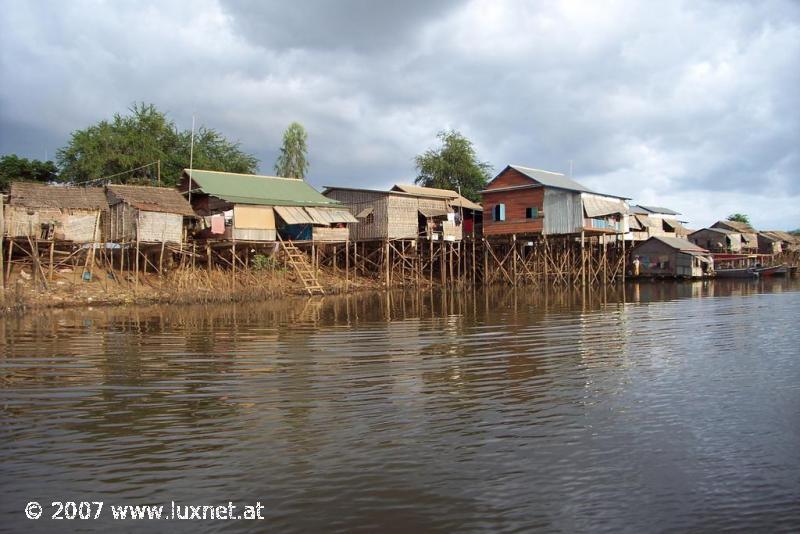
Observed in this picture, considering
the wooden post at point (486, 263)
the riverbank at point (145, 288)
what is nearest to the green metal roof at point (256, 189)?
the riverbank at point (145, 288)

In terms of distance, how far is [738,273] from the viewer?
4384 cm

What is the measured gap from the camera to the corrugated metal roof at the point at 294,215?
1132 inches

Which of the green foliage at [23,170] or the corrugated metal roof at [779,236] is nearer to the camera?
the green foliage at [23,170]

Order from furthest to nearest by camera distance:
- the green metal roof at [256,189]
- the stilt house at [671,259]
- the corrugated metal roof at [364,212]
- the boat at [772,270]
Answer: the boat at [772,270] → the stilt house at [671,259] → the corrugated metal roof at [364,212] → the green metal roof at [256,189]

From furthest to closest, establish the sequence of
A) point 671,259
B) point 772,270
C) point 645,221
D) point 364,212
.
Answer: point 645,221, point 772,270, point 671,259, point 364,212

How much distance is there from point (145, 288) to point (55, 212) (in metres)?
4.69

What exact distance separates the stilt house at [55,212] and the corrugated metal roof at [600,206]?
25.0 metres

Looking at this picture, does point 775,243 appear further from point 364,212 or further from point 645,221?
point 364,212

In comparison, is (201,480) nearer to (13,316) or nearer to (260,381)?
(260,381)

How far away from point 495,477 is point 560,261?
34.4 metres

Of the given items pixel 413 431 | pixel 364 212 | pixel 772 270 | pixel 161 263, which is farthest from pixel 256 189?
pixel 772 270

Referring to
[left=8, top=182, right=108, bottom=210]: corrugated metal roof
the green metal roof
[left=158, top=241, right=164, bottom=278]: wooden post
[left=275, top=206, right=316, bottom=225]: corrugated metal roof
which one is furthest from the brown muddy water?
[left=275, top=206, right=316, bottom=225]: corrugated metal roof

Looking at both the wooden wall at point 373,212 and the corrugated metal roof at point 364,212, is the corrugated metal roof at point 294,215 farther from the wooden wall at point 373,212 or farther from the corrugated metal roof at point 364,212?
the corrugated metal roof at point 364,212

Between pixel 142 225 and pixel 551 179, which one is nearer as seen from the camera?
pixel 142 225
